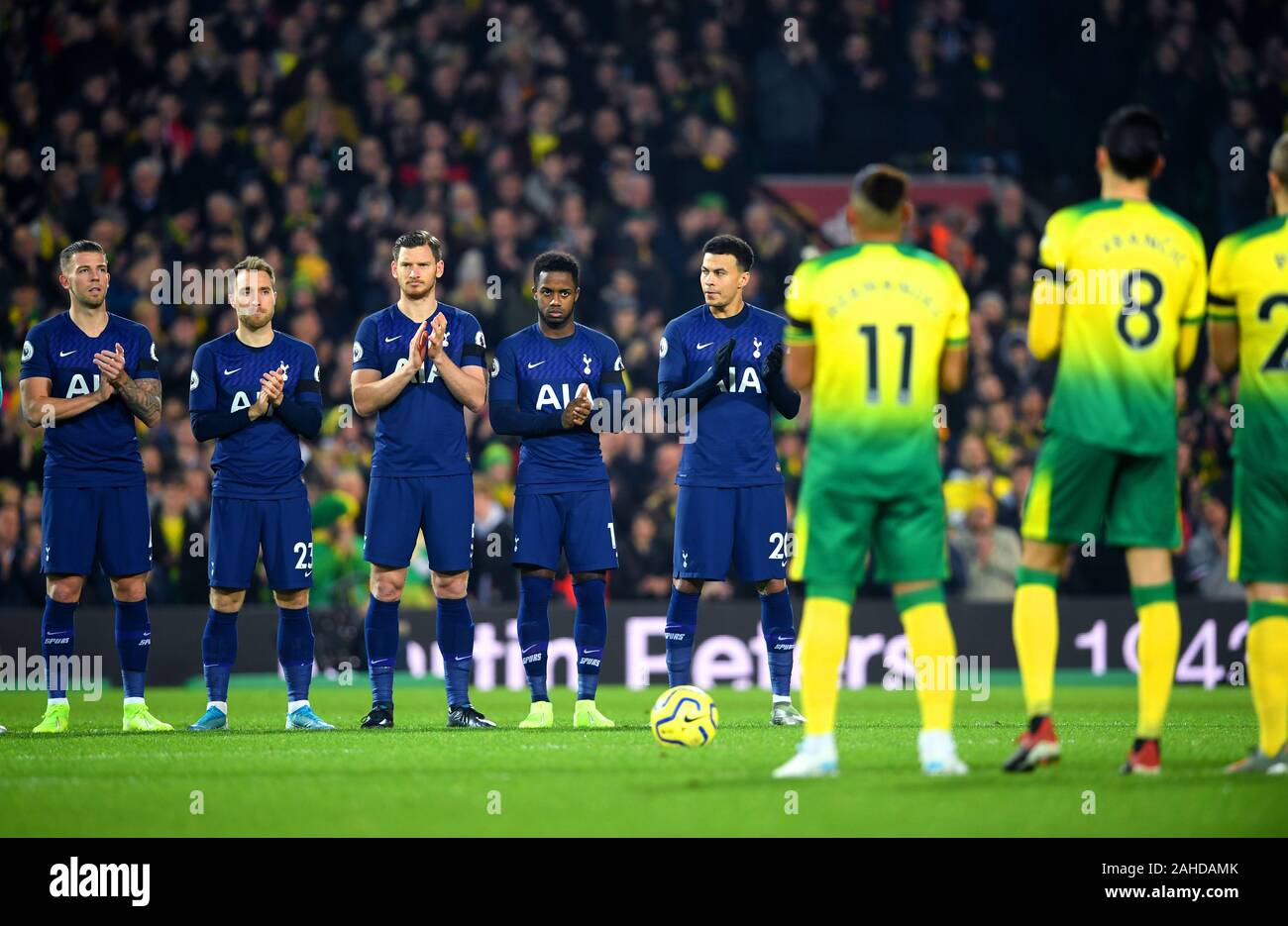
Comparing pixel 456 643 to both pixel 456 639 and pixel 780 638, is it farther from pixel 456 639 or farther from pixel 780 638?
pixel 780 638

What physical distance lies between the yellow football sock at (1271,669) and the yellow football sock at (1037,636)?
0.88 meters

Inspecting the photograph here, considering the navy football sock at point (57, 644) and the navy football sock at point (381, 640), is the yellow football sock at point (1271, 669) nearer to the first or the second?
the navy football sock at point (381, 640)

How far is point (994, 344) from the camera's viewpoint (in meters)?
18.6

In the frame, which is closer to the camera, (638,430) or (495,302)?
(638,430)

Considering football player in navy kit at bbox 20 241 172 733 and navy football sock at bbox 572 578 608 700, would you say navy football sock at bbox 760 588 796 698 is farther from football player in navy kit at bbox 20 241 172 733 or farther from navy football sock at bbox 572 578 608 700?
football player in navy kit at bbox 20 241 172 733

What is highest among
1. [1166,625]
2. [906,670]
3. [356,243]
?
[356,243]

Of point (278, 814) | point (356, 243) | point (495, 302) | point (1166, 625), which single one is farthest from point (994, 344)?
point (278, 814)

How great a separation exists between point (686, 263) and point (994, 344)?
132 inches

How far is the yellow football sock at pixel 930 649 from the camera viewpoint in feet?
23.4

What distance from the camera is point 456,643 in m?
10.3

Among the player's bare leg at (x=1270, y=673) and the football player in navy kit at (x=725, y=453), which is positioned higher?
the football player in navy kit at (x=725, y=453)

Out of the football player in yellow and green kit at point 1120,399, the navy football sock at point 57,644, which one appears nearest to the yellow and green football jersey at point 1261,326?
the football player in yellow and green kit at point 1120,399

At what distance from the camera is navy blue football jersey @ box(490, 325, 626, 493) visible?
10.5m

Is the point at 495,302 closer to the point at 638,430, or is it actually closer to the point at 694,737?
the point at 638,430
